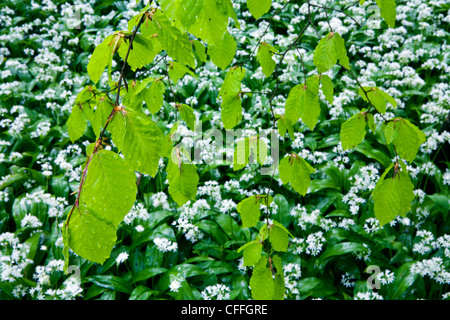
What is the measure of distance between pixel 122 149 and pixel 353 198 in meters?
2.84

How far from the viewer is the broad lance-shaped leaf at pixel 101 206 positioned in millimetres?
654

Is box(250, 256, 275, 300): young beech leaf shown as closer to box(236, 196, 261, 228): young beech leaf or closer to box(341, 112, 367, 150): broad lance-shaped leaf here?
box(236, 196, 261, 228): young beech leaf

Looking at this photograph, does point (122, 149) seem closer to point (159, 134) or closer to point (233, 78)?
point (159, 134)

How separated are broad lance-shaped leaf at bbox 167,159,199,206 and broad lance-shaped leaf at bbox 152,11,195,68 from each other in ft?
1.18

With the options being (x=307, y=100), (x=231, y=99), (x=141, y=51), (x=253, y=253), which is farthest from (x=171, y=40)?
(x=253, y=253)

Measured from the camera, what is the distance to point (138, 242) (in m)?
3.05

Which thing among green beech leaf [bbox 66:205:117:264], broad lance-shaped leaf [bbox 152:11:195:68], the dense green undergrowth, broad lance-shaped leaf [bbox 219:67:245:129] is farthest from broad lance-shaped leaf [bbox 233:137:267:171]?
the dense green undergrowth

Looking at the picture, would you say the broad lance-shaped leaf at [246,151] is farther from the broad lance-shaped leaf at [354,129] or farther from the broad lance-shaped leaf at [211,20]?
the broad lance-shaped leaf at [211,20]

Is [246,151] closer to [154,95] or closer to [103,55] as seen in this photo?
[154,95]

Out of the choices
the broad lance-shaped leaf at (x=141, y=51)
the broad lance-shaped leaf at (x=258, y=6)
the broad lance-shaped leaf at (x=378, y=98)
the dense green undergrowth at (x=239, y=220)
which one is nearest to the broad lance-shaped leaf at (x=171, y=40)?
the broad lance-shaped leaf at (x=141, y=51)

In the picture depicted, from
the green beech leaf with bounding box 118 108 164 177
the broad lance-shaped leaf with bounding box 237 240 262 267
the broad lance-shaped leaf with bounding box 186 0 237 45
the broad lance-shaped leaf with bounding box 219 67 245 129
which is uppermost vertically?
the broad lance-shaped leaf with bounding box 219 67 245 129

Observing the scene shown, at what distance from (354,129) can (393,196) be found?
26cm

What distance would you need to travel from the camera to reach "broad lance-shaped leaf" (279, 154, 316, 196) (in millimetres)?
1185

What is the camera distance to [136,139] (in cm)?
72
